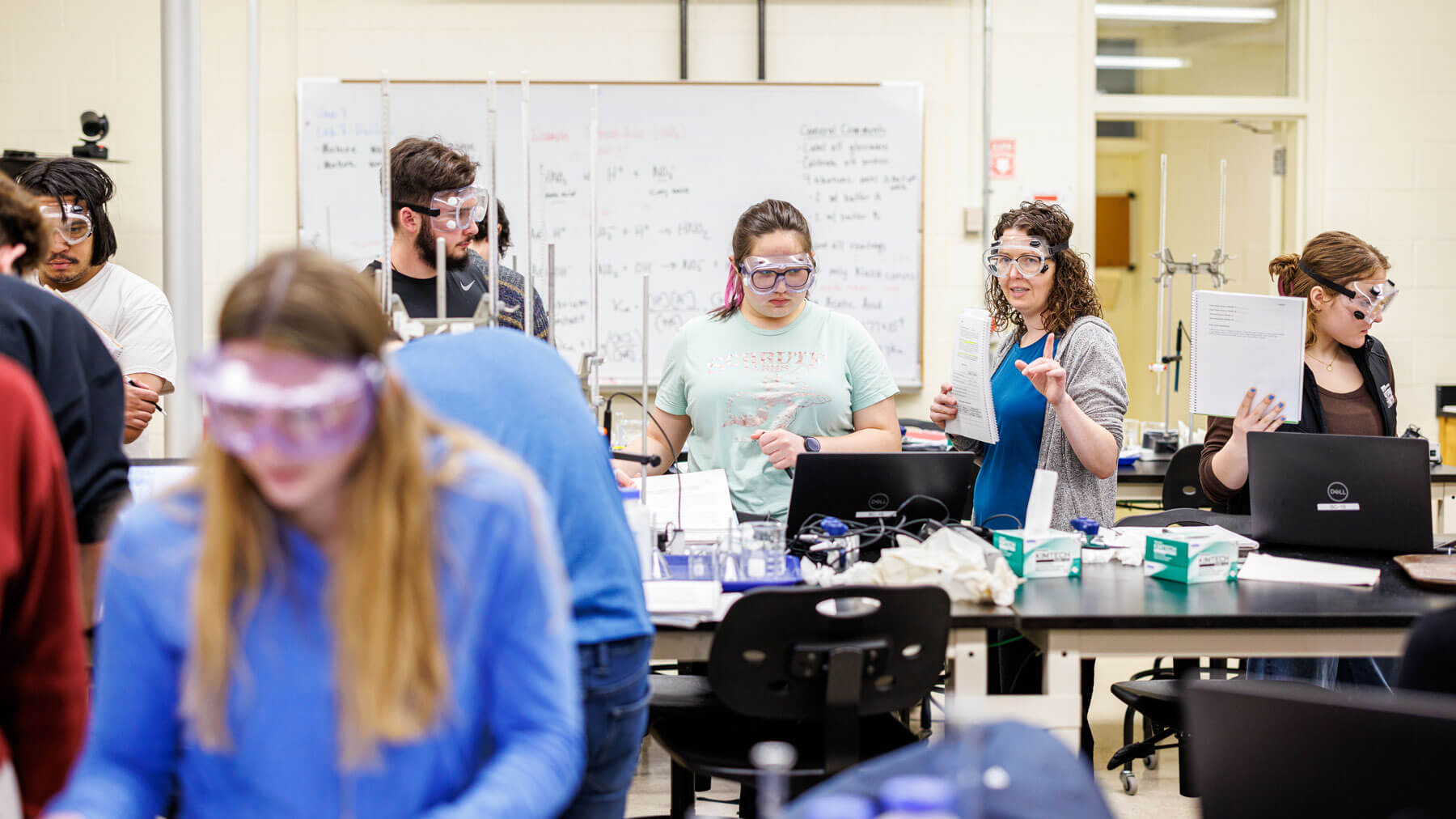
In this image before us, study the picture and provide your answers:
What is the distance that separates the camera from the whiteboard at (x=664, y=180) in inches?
176

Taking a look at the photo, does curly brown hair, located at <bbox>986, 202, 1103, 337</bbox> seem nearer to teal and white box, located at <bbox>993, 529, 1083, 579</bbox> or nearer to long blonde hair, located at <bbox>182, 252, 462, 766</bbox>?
teal and white box, located at <bbox>993, 529, 1083, 579</bbox>

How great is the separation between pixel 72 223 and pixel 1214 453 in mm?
2741

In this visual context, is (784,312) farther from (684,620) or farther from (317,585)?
(317,585)

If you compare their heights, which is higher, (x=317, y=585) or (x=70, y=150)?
(x=70, y=150)

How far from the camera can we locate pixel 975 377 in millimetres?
2496

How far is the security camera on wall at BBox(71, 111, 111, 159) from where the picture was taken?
4066mm

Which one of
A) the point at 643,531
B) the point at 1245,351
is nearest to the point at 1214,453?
the point at 1245,351

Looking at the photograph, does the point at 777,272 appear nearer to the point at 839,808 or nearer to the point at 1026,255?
the point at 1026,255

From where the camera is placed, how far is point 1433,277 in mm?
4805

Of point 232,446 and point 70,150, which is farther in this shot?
point 70,150

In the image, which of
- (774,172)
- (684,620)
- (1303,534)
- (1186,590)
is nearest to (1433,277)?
(774,172)

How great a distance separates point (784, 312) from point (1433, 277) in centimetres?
369

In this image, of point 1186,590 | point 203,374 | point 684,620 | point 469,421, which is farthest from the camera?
point 1186,590

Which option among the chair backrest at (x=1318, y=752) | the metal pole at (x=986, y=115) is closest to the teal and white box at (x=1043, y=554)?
the chair backrest at (x=1318, y=752)
